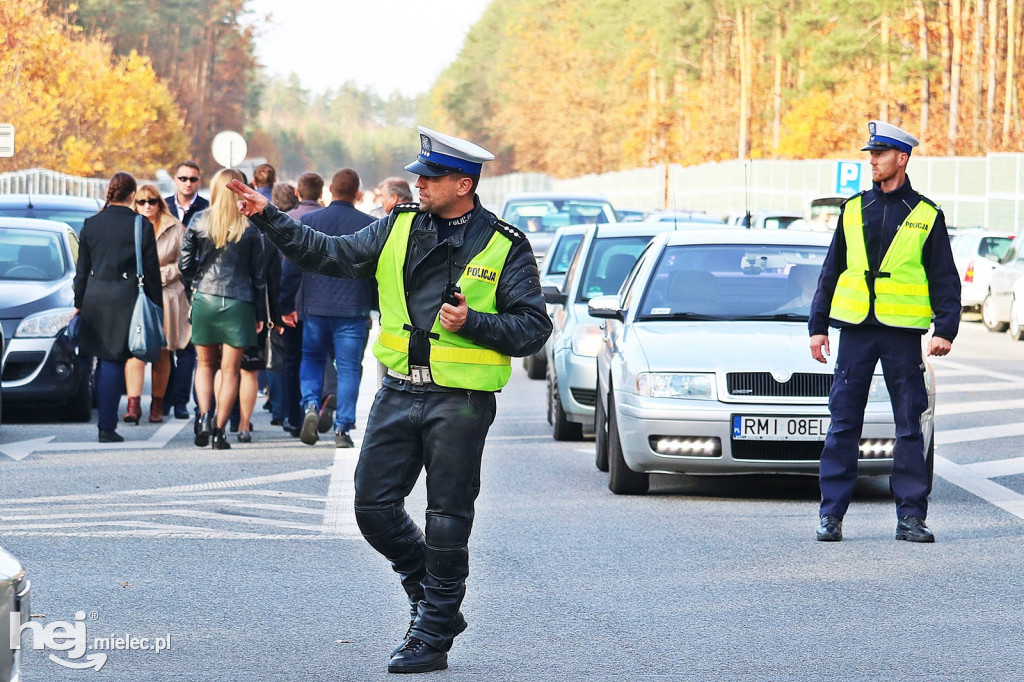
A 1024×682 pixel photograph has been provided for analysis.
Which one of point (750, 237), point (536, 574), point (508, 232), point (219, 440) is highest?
point (750, 237)

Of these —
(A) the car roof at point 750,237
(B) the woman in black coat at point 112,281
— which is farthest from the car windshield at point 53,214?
(A) the car roof at point 750,237

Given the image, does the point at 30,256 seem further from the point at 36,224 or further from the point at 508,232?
the point at 508,232

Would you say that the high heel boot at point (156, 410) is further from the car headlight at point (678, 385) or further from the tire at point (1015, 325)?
the tire at point (1015, 325)

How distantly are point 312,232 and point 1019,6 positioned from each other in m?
60.5

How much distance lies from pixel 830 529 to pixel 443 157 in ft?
11.7

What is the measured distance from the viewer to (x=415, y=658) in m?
5.91

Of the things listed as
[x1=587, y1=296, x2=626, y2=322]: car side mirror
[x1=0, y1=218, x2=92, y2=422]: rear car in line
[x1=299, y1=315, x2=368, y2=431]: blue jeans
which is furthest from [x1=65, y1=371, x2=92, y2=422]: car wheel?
[x1=587, y1=296, x2=626, y2=322]: car side mirror

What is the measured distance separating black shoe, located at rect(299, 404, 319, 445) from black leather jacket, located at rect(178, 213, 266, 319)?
83 cm

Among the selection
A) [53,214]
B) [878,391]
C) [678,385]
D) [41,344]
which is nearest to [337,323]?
[678,385]

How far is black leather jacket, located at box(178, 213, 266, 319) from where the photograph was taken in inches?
474

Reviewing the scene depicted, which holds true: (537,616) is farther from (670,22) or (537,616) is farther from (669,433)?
(670,22)

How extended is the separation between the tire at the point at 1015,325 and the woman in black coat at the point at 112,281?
15899 mm

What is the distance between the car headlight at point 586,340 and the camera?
1273 cm

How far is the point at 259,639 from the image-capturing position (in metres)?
6.38
